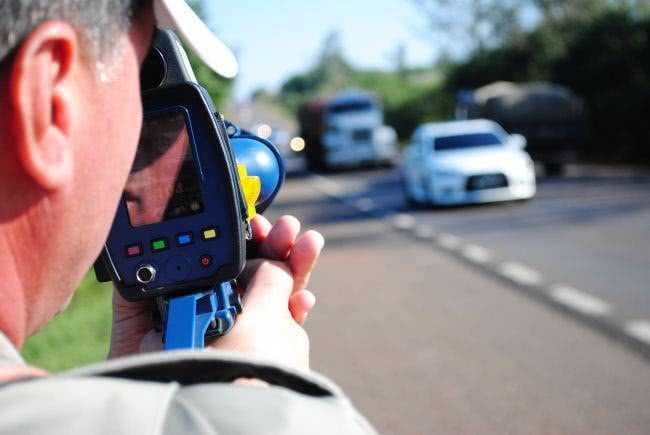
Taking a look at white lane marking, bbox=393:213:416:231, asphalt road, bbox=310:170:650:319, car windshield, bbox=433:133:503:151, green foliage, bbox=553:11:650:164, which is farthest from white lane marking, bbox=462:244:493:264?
green foliage, bbox=553:11:650:164

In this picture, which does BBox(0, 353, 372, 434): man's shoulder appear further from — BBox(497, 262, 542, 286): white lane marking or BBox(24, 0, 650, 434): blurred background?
BBox(497, 262, 542, 286): white lane marking

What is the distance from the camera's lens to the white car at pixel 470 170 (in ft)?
60.6

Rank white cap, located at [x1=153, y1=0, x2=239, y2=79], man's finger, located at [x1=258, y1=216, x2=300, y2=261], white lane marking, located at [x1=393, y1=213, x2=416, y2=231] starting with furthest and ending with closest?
white lane marking, located at [x1=393, y1=213, x2=416, y2=231] → man's finger, located at [x1=258, y1=216, x2=300, y2=261] → white cap, located at [x1=153, y1=0, x2=239, y2=79]

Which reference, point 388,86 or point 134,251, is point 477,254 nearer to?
point 134,251

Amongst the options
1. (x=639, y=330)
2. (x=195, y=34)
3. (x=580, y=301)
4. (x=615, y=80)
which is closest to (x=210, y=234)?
(x=195, y=34)

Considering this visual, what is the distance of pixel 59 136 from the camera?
952mm

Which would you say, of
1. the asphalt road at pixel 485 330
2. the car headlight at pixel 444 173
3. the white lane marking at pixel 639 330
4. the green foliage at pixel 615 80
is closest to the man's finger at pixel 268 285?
the asphalt road at pixel 485 330

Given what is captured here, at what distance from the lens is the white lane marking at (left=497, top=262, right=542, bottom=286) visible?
9867 mm

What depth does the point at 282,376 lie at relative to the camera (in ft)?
3.16

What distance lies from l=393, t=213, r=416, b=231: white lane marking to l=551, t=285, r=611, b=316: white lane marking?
6.67 m

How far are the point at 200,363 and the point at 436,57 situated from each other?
58640mm

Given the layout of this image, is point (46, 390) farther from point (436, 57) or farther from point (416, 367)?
point (436, 57)

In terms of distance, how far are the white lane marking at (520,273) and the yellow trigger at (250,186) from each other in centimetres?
837

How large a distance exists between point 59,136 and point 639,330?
685 centimetres
